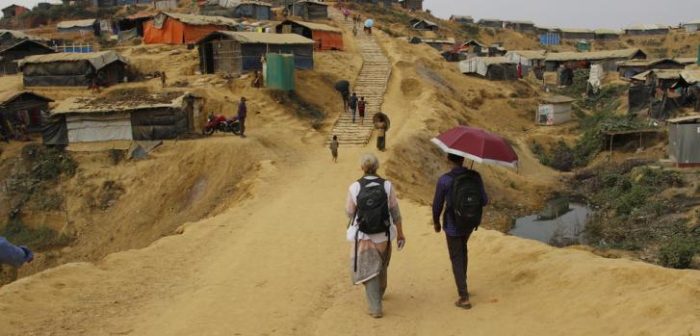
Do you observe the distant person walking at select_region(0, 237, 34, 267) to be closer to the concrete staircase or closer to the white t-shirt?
the white t-shirt

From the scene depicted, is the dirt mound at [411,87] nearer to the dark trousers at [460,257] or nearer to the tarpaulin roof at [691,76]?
the tarpaulin roof at [691,76]

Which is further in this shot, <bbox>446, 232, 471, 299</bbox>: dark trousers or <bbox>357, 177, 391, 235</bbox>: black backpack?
<bbox>446, 232, 471, 299</bbox>: dark trousers

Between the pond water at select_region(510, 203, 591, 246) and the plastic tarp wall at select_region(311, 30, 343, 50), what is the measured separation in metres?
19.4

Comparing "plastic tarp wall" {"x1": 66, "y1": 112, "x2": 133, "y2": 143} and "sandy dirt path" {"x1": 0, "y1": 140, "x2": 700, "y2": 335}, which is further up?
"plastic tarp wall" {"x1": 66, "y1": 112, "x2": 133, "y2": 143}

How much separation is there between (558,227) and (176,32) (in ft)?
82.5

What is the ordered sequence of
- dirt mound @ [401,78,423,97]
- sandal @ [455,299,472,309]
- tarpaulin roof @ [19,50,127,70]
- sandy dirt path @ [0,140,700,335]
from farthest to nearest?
dirt mound @ [401,78,423,97], tarpaulin roof @ [19,50,127,70], sandal @ [455,299,472,309], sandy dirt path @ [0,140,700,335]

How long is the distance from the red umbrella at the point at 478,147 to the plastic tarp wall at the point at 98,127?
17.3m

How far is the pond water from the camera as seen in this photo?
16453 millimetres

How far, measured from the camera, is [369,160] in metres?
6.86

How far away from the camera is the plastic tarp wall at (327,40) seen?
117 ft

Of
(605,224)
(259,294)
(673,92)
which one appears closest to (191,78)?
(605,224)

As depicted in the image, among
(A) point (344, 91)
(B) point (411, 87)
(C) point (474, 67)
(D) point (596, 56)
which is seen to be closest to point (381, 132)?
(A) point (344, 91)

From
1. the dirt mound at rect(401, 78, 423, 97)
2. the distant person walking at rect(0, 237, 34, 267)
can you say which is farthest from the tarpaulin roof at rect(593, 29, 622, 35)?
the distant person walking at rect(0, 237, 34, 267)

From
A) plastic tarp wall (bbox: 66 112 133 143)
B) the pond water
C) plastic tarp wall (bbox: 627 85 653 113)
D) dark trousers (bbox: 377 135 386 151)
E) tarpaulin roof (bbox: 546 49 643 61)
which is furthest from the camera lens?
tarpaulin roof (bbox: 546 49 643 61)
